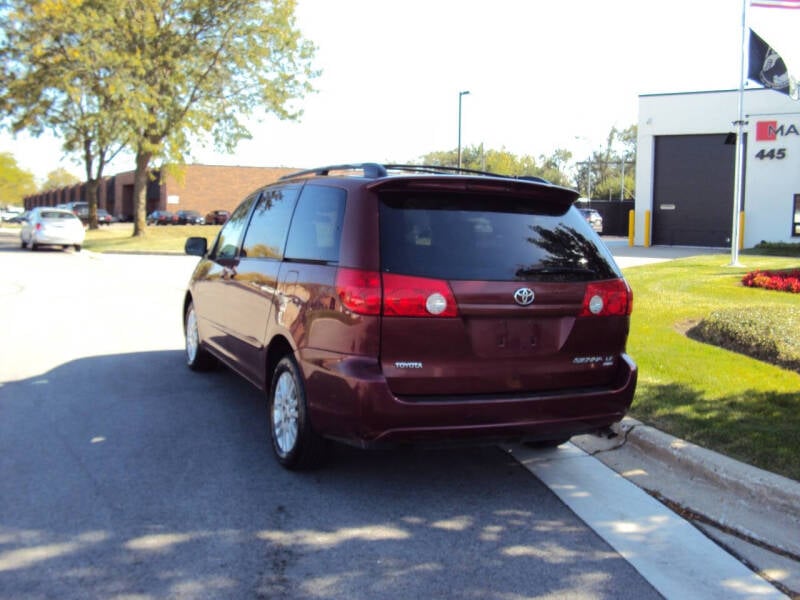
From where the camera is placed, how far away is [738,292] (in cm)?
1195

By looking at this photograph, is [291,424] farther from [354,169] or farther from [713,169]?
[713,169]

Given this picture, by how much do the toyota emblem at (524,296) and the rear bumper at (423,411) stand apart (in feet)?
1.76

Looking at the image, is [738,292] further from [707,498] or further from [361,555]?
[361,555]

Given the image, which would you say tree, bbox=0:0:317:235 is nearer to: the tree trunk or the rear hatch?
the tree trunk

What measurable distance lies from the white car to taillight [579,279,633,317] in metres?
28.3

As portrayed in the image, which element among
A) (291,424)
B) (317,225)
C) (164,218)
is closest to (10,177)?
(164,218)

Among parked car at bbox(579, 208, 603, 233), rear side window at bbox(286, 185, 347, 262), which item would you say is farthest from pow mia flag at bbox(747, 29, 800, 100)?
parked car at bbox(579, 208, 603, 233)

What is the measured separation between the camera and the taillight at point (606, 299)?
4.54m

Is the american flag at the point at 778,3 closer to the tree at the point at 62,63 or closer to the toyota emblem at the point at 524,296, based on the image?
the toyota emblem at the point at 524,296

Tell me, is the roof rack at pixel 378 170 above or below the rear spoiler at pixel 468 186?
above

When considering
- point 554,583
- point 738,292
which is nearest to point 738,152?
Answer: point 738,292

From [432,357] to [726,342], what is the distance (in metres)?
5.13

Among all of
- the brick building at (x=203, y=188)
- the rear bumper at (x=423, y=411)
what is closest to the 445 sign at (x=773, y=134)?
the rear bumper at (x=423, y=411)

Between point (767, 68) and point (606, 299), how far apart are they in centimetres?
1723
